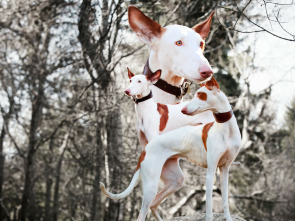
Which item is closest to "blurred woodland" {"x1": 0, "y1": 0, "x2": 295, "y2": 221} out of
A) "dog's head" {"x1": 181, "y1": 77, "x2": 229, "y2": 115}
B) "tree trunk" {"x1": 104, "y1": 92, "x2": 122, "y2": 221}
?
"tree trunk" {"x1": 104, "y1": 92, "x2": 122, "y2": 221}

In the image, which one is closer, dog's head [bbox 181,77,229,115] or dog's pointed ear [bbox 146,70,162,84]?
dog's head [bbox 181,77,229,115]

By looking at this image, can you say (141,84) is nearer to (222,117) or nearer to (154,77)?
(154,77)

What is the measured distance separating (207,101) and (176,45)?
578 mm

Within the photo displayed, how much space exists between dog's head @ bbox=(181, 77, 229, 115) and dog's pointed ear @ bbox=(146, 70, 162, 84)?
43cm

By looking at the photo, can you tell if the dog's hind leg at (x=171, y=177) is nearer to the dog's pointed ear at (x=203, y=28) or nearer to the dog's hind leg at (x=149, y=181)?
the dog's hind leg at (x=149, y=181)

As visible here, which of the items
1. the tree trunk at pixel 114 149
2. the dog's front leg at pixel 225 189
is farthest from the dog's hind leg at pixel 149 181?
the tree trunk at pixel 114 149

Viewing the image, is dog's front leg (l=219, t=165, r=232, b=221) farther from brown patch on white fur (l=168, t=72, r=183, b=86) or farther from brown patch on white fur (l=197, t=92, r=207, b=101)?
brown patch on white fur (l=168, t=72, r=183, b=86)

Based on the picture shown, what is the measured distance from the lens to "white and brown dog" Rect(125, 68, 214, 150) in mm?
2764

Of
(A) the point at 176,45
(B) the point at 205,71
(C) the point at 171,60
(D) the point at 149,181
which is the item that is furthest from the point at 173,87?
(D) the point at 149,181

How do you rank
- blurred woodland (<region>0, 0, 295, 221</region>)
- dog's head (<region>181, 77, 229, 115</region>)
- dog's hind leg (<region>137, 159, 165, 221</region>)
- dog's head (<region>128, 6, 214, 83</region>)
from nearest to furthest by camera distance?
1. dog's head (<region>181, 77, 229, 115</region>)
2. dog's hind leg (<region>137, 159, 165, 221</region>)
3. dog's head (<region>128, 6, 214, 83</region>)
4. blurred woodland (<region>0, 0, 295, 221</region>)

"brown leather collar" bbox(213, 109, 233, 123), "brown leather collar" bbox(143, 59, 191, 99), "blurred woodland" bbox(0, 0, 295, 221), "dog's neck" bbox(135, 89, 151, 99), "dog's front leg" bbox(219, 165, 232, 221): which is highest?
"blurred woodland" bbox(0, 0, 295, 221)

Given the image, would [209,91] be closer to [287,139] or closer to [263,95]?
[263,95]

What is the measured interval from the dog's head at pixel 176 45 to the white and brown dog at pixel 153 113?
0.16m

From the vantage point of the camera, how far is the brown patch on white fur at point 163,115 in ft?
9.12
